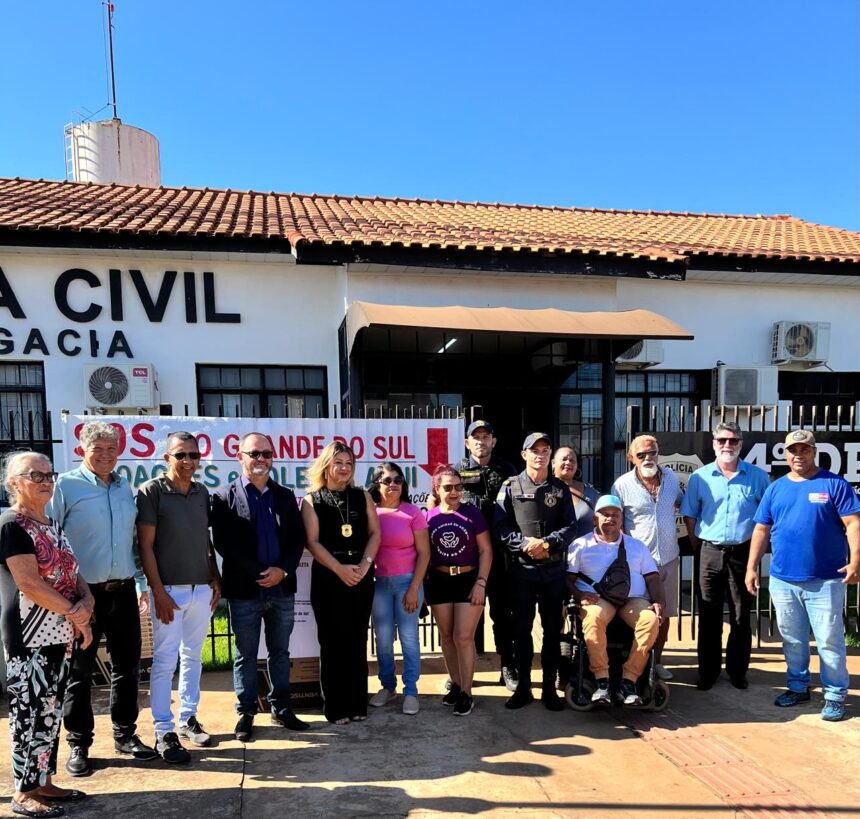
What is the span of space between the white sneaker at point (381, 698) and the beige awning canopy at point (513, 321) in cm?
362

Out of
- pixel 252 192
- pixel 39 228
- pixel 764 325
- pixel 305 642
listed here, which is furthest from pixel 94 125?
pixel 764 325

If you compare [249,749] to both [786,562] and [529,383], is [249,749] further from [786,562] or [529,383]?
[529,383]

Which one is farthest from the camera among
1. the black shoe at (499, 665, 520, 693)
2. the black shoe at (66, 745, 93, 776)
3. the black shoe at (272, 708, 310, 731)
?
the black shoe at (499, 665, 520, 693)

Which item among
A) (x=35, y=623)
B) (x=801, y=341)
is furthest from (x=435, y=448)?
(x=801, y=341)

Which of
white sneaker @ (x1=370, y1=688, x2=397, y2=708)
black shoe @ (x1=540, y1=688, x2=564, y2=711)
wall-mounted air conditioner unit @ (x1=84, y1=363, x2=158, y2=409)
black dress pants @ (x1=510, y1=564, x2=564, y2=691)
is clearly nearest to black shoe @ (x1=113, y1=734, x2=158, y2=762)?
white sneaker @ (x1=370, y1=688, x2=397, y2=708)

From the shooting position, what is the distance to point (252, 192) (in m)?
10.7

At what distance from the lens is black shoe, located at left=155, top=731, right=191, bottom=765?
10.4 ft

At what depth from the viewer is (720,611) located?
4219mm

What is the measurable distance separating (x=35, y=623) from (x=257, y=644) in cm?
121

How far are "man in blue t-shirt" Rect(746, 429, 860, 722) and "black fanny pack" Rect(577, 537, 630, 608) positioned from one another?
3.47 feet

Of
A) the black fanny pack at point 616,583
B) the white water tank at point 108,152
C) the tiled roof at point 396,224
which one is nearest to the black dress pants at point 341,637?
the black fanny pack at point 616,583

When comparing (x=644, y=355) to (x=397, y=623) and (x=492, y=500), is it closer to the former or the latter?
(x=492, y=500)

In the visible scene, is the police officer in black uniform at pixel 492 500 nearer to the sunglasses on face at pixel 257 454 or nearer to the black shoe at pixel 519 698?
the black shoe at pixel 519 698

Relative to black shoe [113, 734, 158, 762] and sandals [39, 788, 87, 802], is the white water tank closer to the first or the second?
black shoe [113, 734, 158, 762]
